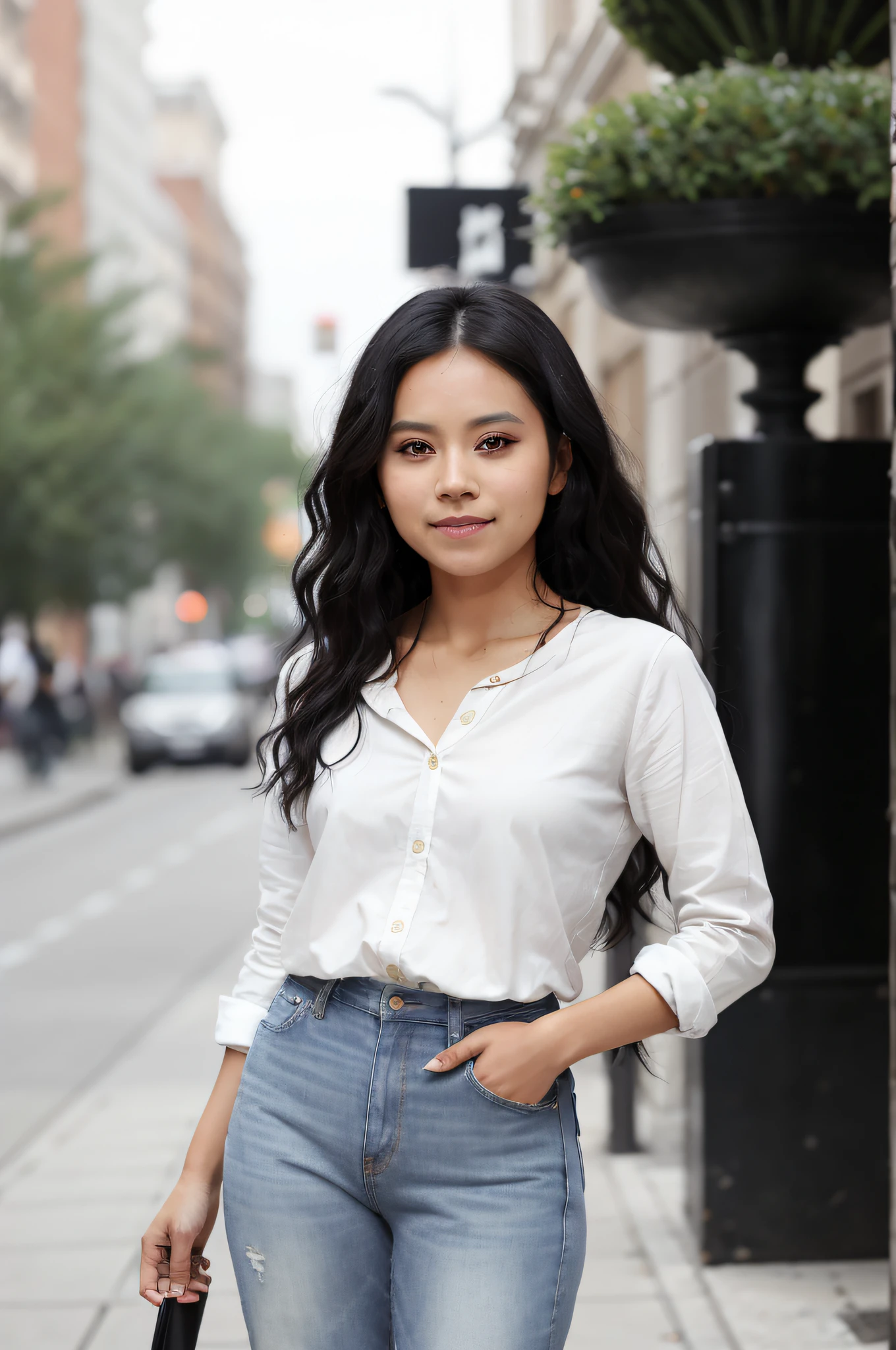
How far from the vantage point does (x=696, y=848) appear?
1854 millimetres

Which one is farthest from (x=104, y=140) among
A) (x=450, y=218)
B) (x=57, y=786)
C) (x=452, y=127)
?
(x=450, y=218)

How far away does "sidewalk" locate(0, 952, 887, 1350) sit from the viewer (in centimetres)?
396

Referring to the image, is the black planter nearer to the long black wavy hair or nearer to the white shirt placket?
the long black wavy hair

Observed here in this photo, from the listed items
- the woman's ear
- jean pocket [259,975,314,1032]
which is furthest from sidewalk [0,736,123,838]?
the woman's ear

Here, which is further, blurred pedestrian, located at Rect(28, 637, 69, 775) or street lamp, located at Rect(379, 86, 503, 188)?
blurred pedestrian, located at Rect(28, 637, 69, 775)

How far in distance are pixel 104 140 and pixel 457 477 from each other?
79.8m

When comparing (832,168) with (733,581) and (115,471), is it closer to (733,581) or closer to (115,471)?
(733,581)

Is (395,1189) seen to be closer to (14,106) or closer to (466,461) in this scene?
(466,461)

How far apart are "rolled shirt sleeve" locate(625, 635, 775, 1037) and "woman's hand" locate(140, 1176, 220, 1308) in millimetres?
640

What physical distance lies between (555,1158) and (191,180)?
378ft

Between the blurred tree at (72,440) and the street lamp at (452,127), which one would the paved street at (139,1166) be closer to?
the street lamp at (452,127)

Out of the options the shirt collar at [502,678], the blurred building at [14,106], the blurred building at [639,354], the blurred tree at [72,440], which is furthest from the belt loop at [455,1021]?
the blurred building at [14,106]

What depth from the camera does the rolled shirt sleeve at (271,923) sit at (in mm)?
2129

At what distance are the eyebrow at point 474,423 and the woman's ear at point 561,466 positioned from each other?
12 cm
